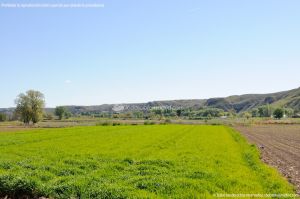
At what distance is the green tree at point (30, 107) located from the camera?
132 meters

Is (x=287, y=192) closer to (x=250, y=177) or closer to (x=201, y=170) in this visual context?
(x=250, y=177)

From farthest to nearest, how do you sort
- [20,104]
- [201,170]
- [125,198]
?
[20,104] < [201,170] < [125,198]

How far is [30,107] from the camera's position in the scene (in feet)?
436

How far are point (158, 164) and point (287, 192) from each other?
884 centimetres

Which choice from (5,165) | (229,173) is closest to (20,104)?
(5,165)

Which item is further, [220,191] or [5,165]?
[5,165]

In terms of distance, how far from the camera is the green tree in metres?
132

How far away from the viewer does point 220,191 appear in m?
14.4

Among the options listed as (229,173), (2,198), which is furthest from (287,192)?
(2,198)

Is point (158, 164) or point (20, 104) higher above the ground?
point (20, 104)

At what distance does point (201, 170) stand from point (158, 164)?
3633 mm

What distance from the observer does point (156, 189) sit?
1462 cm

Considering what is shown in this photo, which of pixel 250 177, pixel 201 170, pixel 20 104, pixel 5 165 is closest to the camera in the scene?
pixel 250 177

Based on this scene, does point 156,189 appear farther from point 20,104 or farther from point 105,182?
point 20,104
